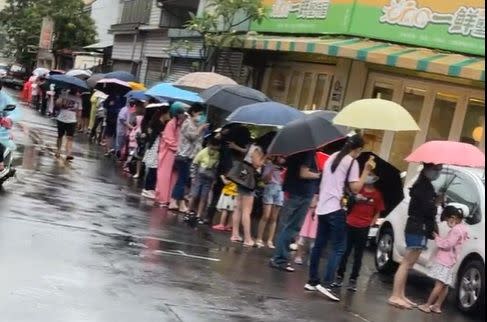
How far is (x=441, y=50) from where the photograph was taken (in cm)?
1534

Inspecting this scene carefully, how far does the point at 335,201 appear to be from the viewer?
28.2 feet

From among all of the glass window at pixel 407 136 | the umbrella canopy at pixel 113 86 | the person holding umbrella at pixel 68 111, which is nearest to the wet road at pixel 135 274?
the person holding umbrella at pixel 68 111

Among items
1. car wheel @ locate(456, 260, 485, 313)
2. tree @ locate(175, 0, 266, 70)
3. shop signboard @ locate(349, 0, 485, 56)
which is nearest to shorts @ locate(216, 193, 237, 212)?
car wheel @ locate(456, 260, 485, 313)

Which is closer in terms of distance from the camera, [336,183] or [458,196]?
[336,183]

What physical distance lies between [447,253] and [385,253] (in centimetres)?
228

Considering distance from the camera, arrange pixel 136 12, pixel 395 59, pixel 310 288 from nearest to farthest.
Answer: pixel 310 288, pixel 395 59, pixel 136 12

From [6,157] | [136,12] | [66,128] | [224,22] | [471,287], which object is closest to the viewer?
[471,287]

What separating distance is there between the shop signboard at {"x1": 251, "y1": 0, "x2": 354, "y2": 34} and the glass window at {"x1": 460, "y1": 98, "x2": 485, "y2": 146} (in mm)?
3828

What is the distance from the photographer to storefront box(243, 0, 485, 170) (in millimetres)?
14688

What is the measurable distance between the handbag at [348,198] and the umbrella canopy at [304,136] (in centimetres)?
62

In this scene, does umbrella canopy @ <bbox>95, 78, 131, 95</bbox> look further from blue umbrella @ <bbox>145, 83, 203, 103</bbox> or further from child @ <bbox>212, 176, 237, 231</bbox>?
child @ <bbox>212, 176, 237, 231</bbox>

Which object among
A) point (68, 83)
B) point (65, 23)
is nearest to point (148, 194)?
point (68, 83)

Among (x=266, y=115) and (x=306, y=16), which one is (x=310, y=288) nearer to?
(x=266, y=115)

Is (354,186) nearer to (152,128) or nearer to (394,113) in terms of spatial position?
(394,113)
